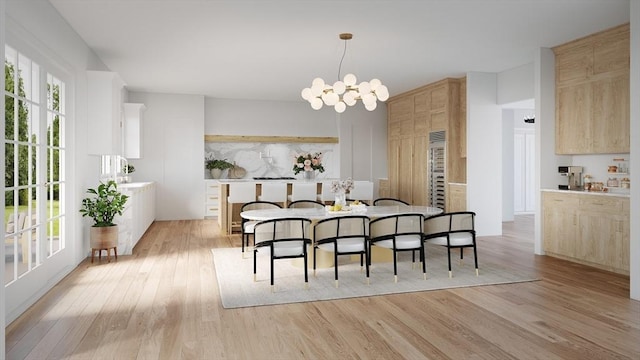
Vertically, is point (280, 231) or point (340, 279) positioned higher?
point (280, 231)

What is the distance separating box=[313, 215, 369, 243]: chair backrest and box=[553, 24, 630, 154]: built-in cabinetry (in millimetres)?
3115

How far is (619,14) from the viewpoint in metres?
4.77

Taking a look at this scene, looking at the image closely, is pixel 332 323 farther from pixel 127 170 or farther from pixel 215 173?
pixel 215 173

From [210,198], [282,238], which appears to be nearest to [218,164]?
[210,198]

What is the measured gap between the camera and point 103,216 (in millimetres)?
5664

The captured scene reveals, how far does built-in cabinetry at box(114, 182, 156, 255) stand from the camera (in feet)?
20.1

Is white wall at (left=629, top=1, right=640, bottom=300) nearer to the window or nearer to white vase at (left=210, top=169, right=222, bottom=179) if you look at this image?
the window

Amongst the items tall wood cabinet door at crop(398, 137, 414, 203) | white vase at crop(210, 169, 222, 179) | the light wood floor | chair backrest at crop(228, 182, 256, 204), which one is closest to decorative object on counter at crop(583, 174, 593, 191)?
the light wood floor

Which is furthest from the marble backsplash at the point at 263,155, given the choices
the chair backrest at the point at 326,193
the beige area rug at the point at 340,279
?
the beige area rug at the point at 340,279

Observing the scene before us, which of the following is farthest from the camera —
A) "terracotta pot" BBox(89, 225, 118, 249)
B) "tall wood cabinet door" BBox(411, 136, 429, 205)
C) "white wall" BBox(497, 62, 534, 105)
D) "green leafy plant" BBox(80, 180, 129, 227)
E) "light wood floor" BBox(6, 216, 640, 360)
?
"tall wood cabinet door" BBox(411, 136, 429, 205)

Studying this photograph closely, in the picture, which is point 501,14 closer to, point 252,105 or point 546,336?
point 546,336

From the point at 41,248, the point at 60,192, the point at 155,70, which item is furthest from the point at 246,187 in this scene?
the point at 41,248

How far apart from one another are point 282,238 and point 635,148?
325cm

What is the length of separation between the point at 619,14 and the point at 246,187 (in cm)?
551
